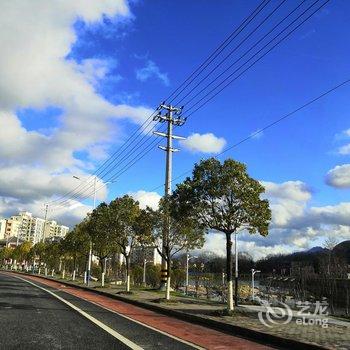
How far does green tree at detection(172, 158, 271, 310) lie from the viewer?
1911 centimetres

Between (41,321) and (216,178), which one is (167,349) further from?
(216,178)

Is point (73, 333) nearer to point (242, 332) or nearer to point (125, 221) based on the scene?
point (242, 332)

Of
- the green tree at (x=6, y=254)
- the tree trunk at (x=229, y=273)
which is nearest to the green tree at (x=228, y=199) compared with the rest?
the tree trunk at (x=229, y=273)

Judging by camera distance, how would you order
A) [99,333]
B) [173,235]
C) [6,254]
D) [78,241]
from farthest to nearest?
[6,254], [78,241], [173,235], [99,333]

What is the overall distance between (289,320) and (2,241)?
18981 cm

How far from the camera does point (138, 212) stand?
34.8 m

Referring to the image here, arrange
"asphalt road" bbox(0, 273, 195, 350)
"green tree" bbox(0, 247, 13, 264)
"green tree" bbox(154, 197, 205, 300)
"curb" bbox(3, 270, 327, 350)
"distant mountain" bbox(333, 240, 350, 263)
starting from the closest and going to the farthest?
"asphalt road" bbox(0, 273, 195, 350) < "curb" bbox(3, 270, 327, 350) < "green tree" bbox(154, 197, 205, 300) < "distant mountain" bbox(333, 240, 350, 263) < "green tree" bbox(0, 247, 13, 264)

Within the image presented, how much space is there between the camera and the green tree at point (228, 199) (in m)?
19.1

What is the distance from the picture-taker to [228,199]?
63.7 ft

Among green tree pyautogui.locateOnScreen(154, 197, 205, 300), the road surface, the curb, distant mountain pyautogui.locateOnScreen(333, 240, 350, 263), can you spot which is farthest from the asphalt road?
distant mountain pyautogui.locateOnScreen(333, 240, 350, 263)

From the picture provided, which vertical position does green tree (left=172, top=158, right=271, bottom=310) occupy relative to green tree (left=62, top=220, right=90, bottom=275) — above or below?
below

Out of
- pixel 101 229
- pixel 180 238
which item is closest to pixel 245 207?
pixel 180 238

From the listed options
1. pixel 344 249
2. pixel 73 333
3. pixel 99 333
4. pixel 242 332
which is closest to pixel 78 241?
pixel 242 332

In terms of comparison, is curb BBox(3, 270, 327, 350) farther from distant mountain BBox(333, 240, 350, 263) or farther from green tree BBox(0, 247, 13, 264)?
green tree BBox(0, 247, 13, 264)
